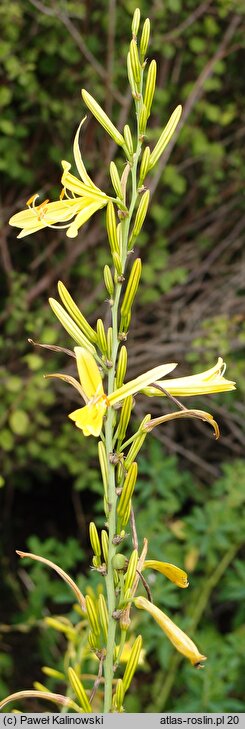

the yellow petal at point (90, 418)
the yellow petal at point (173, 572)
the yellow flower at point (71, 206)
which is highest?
the yellow flower at point (71, 206)

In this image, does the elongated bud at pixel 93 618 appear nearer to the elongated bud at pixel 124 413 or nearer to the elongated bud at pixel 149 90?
the elongated bud at pixel 124 413

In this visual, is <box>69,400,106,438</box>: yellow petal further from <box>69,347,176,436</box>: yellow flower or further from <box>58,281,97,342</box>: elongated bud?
<box>58,281,97,342</box>: elongated bud

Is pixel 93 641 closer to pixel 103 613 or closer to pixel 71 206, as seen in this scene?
pixel 103 613

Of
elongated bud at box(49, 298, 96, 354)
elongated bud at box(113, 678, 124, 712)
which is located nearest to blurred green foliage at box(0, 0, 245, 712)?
elongated bud at box(113, 678, 124, 712)

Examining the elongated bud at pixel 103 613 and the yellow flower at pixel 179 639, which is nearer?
the yellow flower at pixel 179 639

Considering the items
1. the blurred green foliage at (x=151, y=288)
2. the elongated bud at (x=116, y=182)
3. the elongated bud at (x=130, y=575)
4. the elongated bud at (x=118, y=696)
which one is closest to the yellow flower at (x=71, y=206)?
the elongated bud at (x=116, y=182)

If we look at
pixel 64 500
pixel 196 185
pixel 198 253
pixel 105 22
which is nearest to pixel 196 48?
pixel 105 22

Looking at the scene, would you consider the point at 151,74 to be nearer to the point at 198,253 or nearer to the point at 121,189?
the point at 121,189
